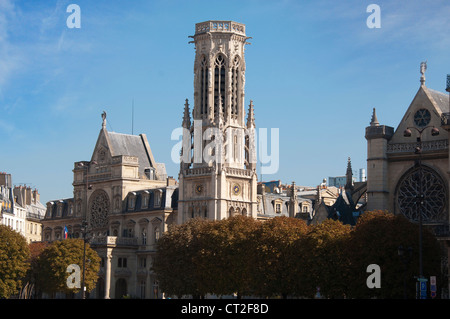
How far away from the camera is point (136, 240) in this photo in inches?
5281

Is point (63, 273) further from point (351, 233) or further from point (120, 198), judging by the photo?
point (351, 233)

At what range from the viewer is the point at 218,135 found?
12544cm

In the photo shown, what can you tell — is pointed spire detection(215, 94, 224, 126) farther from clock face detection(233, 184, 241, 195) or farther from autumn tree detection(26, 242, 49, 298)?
autumn tree detection(26, 242, 49, 298)

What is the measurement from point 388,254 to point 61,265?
160 feet

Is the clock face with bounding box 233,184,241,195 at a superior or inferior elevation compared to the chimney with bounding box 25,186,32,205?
inferior

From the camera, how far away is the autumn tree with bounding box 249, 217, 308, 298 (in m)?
93.9

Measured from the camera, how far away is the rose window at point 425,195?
334 ft

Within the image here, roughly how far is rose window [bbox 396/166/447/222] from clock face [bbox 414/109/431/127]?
5052mm

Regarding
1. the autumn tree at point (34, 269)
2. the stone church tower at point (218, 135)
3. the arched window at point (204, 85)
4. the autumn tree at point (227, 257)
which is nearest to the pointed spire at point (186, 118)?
the stone church tower at point (218, 135)

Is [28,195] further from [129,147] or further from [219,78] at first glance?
[219,78]

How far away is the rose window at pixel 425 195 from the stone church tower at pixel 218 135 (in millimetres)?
26161

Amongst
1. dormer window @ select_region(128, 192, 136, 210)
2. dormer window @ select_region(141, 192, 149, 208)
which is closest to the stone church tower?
dormer window @ select_region(141, 192, 149, 208)

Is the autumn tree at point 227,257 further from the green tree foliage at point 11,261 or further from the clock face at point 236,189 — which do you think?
the green tree foliage at point 11,261

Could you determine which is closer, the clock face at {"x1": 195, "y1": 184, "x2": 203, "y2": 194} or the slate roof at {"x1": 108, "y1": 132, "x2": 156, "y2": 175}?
the clock face at {"x1": 195, "y1": 184, "x2": 203, "y2": 194}
